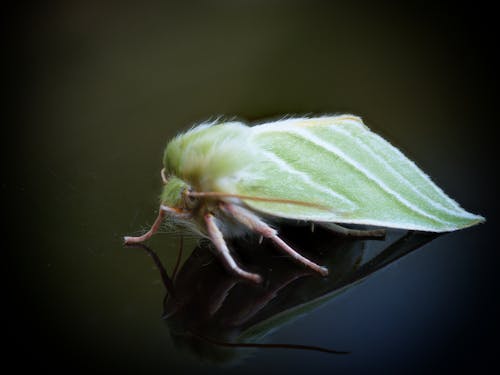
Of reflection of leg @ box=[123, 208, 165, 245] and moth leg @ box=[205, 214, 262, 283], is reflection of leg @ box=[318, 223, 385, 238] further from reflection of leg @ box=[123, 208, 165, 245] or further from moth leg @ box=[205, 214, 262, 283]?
reflection of leg @ box=[123, 208, 165, 245]

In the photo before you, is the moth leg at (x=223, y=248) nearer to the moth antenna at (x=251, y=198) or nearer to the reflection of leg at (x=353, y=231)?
the moth antenna at (x=251, y=198)

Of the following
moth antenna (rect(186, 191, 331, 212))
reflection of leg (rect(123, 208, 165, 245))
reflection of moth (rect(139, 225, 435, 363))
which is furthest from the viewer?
reflection of leg (rect(123, 208, 165, 245))

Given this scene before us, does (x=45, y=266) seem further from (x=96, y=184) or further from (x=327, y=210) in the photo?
(x=327, y=210)

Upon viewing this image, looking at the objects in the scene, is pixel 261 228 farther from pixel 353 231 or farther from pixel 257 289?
pixel 353 231

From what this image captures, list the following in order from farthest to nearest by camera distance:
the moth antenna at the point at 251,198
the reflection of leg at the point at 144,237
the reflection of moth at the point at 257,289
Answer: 1. the reflection of leg at the point at 144,237
2. the moth antenna at the point at 251,198
3. the reflection of moth at the point at 257,289

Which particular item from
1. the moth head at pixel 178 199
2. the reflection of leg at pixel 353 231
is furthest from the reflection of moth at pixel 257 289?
the moth head at pixel 178 199

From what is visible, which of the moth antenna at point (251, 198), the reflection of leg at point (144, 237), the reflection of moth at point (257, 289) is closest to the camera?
the reflection of moth at point (257, 289)

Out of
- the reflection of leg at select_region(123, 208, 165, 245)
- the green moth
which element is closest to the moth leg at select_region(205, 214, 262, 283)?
the green moth

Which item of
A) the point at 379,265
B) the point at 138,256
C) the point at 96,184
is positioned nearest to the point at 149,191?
the point at 96,184
